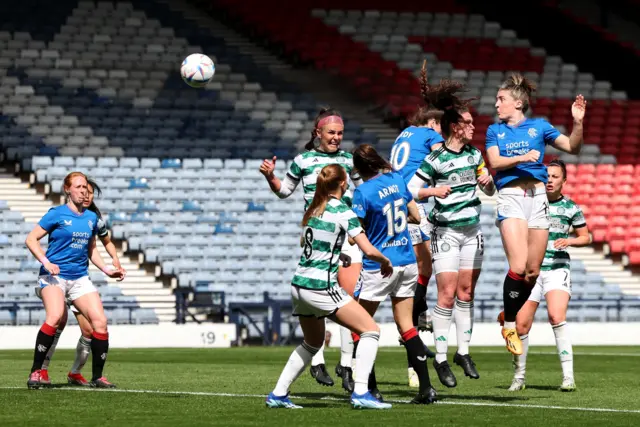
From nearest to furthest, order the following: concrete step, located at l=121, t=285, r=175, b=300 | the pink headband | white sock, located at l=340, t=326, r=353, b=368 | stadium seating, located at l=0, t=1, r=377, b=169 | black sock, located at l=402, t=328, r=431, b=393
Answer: black sock, located at l=402, t=328, r=431, b=393, the pink headband, white sock, located at l=340, t=326, r=353, b=368, concrete step, located at l=121, t=285, r=175, b=300, stadium seating, located at l=0, t=1, r=377, b=169

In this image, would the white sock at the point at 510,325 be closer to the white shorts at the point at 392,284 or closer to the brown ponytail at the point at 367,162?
the white shorts at the point at 392,284

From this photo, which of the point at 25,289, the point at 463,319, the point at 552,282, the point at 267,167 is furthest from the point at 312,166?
the point at 25,289

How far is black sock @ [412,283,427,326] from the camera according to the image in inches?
447

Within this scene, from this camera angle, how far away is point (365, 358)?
8664 mm

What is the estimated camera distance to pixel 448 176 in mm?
10328

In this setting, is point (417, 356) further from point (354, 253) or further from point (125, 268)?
point (125, 268)

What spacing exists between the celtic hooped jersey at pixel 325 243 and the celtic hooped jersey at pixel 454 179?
1.91 m

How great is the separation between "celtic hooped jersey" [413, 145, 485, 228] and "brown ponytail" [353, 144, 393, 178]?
117 centimetres

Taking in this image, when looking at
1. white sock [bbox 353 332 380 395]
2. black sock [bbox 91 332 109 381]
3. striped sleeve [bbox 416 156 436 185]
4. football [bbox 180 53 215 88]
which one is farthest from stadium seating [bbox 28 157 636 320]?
white sock [bbox 353 332 380 395]

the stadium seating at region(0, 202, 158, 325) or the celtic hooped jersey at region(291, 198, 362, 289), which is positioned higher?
the celtic hooped jersey at region(291, 198, 362, 289)

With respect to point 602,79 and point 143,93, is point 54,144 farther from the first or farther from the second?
point 602,79

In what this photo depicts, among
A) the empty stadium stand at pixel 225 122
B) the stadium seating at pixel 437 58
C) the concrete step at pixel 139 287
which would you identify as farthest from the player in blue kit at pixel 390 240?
the stadium seating at pixel 437 58

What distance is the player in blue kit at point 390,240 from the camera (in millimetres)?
9117

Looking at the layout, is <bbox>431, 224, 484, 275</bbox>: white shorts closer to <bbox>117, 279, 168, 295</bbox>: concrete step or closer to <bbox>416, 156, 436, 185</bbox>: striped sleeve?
<bbox>416, 156, 436, 185</bbox>: striped sleeve
